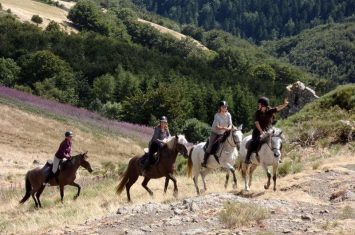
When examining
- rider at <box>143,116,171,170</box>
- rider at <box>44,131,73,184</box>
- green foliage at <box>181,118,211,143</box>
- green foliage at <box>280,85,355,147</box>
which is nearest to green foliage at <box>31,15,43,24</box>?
green foliage at <box>181,118,211,143</box>

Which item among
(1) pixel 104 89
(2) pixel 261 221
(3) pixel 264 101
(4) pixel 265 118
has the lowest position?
(2) pixel 261 221

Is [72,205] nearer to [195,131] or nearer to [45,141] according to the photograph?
[45,141]

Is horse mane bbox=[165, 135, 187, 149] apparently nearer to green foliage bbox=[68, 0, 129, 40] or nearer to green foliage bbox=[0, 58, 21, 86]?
green foliage bbox=[0, 58, 21, 86]

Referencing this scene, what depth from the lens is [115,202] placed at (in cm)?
1752

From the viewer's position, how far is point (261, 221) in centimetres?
1209

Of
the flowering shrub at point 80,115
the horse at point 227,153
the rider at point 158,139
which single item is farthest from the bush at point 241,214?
the flowering shrub at point 80,115

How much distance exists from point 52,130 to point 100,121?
7408 millimetres

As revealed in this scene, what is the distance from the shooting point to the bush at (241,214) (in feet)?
39.4

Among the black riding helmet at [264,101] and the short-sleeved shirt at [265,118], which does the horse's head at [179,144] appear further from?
the black riding helmet at [264,101]

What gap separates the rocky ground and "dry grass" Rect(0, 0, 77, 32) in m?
117

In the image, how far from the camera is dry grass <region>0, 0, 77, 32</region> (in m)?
131

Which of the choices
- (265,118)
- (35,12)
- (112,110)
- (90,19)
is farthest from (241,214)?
(90,19)

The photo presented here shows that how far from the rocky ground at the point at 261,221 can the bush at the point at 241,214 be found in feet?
0.34

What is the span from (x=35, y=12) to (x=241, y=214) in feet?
444
